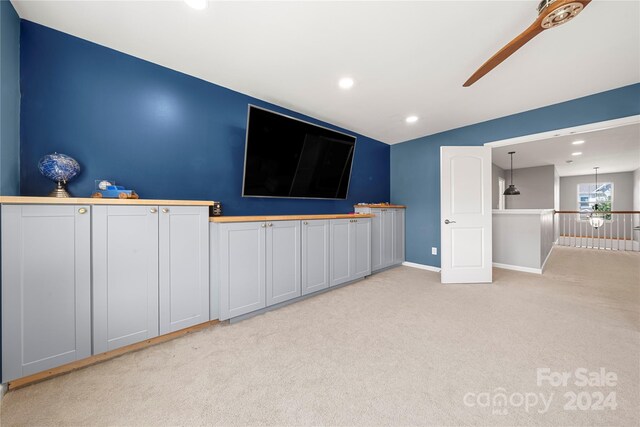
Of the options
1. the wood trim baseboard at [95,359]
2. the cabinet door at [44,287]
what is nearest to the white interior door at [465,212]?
the wood trim baseboard at [95,359]

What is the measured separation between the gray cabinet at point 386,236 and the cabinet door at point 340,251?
2.43ft

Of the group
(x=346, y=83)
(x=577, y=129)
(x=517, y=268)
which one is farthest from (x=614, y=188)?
(x=346, y=83)

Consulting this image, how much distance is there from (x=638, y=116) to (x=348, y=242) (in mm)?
3445

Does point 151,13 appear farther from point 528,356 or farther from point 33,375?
point 528,356

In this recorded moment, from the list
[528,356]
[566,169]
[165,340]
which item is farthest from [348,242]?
[566,169]

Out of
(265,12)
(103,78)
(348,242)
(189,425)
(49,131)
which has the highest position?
(265,12)

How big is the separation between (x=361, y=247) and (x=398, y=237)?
1293 millimetres

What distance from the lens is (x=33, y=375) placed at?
4.65 ft

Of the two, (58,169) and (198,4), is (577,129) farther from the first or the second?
(58,169)

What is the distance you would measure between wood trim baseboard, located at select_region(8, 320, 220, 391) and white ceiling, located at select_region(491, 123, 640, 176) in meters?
6.34

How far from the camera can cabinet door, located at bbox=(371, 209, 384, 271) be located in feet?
12.5

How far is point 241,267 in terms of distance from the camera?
7.14 feet

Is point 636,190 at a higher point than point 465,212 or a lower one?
higher

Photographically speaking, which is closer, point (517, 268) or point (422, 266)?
point (517, 268)
